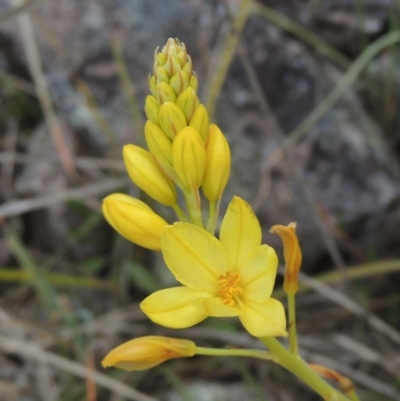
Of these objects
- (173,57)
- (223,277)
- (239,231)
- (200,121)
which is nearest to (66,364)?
(223,277)

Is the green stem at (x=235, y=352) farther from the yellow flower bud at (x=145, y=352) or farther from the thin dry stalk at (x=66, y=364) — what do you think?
the thin dry stalk at (x=66, y=364)

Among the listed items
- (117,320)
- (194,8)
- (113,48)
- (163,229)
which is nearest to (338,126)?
(194,8)

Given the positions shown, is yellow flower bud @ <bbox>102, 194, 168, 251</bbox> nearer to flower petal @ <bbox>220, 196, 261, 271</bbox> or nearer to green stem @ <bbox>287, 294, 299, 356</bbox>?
flower petal @ <bbox>220, 196, 261, 271</bbox>

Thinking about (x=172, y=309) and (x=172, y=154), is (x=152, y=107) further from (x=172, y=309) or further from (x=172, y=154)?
(x=172, y=309)

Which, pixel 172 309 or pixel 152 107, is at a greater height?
pixel 152 107

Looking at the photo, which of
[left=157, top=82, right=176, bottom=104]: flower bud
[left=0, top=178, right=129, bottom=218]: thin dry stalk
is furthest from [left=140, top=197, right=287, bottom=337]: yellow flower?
[left=0, top=178, right=129, bottom=218]: thin dry stalk
